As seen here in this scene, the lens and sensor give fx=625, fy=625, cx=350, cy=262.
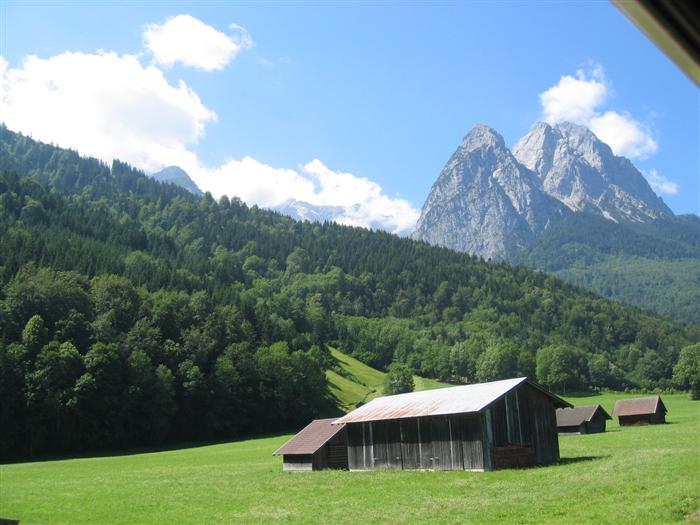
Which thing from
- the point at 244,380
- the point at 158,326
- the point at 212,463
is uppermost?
the point at 158,326

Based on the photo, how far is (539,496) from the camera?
2738 centimetres

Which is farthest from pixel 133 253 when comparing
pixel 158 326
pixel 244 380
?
pixel 244 380

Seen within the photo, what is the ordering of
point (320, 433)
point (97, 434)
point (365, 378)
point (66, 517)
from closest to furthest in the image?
point (66, 517) < point (320, 433) < point (97, 434) < point (365, 378)

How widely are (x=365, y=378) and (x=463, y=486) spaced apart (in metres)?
133

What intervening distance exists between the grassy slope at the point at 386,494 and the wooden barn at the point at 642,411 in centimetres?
3815

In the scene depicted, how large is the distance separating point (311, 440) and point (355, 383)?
4039 inches

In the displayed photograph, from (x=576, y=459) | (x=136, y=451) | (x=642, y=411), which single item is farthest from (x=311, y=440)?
(x=642, y=411)

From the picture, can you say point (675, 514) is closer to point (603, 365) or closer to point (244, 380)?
point (244, 380)

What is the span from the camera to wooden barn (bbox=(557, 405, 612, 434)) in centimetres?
8294

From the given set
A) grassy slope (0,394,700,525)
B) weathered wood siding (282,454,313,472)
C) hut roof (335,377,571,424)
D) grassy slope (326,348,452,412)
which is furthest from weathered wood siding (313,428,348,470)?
grassy slope (326,348,452,412)

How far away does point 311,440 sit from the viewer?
2046 inches

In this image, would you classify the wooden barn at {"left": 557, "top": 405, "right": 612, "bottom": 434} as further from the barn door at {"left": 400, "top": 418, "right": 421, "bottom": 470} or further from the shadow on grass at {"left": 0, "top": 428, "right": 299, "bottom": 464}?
the barn door at {"left": 400, "top": 418, "right": 421, "bottom": 470}

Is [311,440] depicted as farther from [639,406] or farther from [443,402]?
[639,406]

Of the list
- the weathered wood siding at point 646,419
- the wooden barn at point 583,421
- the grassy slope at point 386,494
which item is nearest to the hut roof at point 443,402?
the grassy slope at point 386,494
